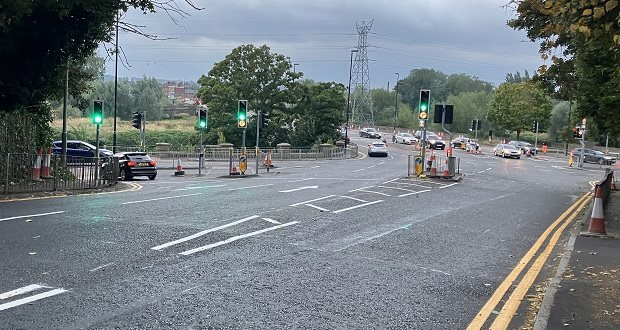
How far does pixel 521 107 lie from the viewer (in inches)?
3191

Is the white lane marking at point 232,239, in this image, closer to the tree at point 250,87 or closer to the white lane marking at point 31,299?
the white lane marking at point 31,299

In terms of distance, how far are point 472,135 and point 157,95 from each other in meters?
54.0

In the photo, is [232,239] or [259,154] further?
[259,154]

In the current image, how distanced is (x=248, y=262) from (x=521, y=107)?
79.4m

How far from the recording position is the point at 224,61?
204 feet

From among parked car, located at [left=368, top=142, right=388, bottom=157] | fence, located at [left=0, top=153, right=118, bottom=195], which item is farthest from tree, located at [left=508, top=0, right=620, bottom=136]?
parked car, located at [left=368, top=142, right=388, bottom=157]

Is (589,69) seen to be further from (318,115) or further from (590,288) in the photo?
(318,115)

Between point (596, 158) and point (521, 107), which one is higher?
point (521, 107)

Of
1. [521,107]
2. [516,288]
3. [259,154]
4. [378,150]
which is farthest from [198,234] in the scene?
[521,107]

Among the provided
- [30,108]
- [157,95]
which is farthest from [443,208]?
[157,95]

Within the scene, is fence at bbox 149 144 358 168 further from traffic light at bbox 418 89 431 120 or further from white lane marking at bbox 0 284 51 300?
white lane marking at bbox 0 284 51 300

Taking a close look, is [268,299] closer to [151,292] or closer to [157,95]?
[151,292]

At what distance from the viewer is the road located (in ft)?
18.9

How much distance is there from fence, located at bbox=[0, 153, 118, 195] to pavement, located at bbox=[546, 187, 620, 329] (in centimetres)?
1333
